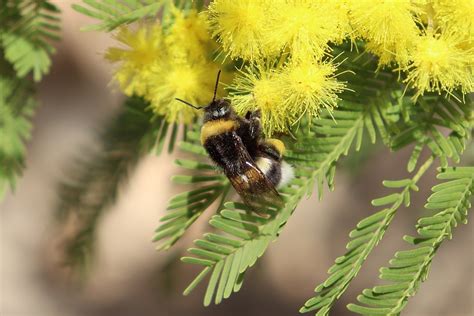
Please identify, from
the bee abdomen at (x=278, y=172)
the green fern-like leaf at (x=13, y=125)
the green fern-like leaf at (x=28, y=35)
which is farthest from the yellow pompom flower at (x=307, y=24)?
the green fern-like leaf at (x=13, y=125)

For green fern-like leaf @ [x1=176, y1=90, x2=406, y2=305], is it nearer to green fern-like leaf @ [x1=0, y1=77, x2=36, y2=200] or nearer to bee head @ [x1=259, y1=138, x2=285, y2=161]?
bee head @ [x1=259, y1=138, x2=285, y2=161]

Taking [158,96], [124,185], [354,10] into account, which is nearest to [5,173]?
[124,185]

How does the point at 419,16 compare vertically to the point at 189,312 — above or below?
above

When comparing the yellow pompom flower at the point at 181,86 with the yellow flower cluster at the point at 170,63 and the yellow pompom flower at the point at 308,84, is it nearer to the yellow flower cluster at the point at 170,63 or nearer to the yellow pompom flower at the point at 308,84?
the yellow flower cluster at the point at 170,63

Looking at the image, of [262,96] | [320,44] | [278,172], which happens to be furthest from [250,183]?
[320,44]

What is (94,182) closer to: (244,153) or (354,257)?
(244,153)

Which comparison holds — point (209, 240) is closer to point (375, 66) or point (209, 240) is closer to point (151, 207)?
point (375, 66)
